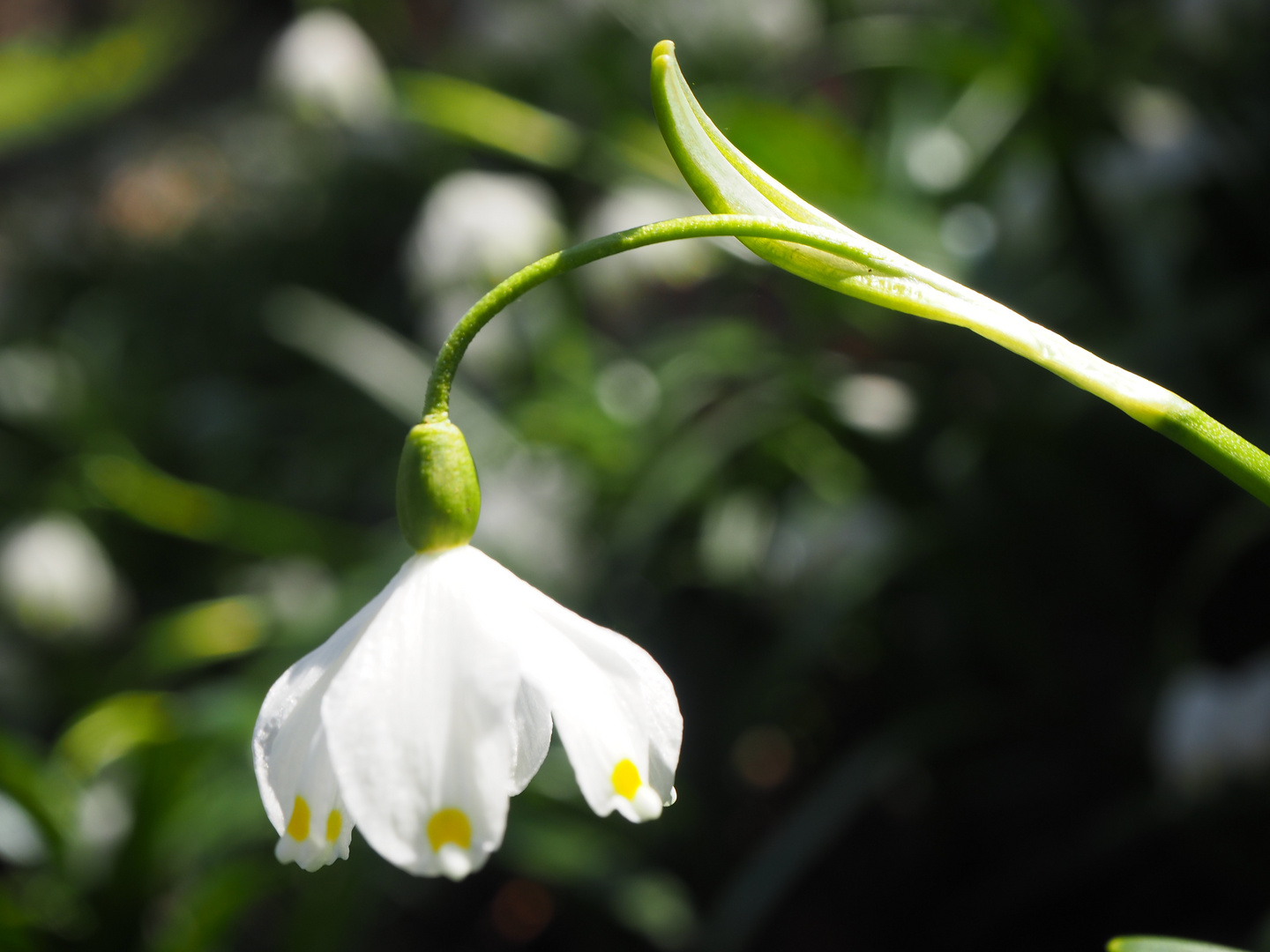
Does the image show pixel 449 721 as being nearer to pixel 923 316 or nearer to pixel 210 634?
pixel 923 316

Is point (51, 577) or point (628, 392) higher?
point (628, 392)

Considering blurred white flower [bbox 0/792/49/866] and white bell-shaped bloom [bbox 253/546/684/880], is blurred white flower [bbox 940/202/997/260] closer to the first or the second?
white bell-shaped bloom [bbox 253/546/684/880]

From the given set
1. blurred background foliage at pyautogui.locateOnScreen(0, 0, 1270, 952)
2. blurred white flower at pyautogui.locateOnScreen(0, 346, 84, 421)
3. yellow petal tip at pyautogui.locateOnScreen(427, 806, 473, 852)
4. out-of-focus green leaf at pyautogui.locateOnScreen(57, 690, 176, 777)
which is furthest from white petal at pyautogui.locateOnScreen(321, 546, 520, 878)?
blurred white flower at pyautogui.locateOnScreen(0, 346, 84, 421)

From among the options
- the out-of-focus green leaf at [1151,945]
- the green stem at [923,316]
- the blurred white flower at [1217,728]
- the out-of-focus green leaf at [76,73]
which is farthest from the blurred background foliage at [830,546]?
the out-of-focus green leaf at [76,73]

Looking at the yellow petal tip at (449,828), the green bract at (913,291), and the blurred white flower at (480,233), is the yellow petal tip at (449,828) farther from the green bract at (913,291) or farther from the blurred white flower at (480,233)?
the blurred white flower at (480,233)

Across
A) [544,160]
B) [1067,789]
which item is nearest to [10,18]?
[544,160]

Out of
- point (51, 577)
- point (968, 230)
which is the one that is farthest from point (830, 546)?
point (51, 577)
